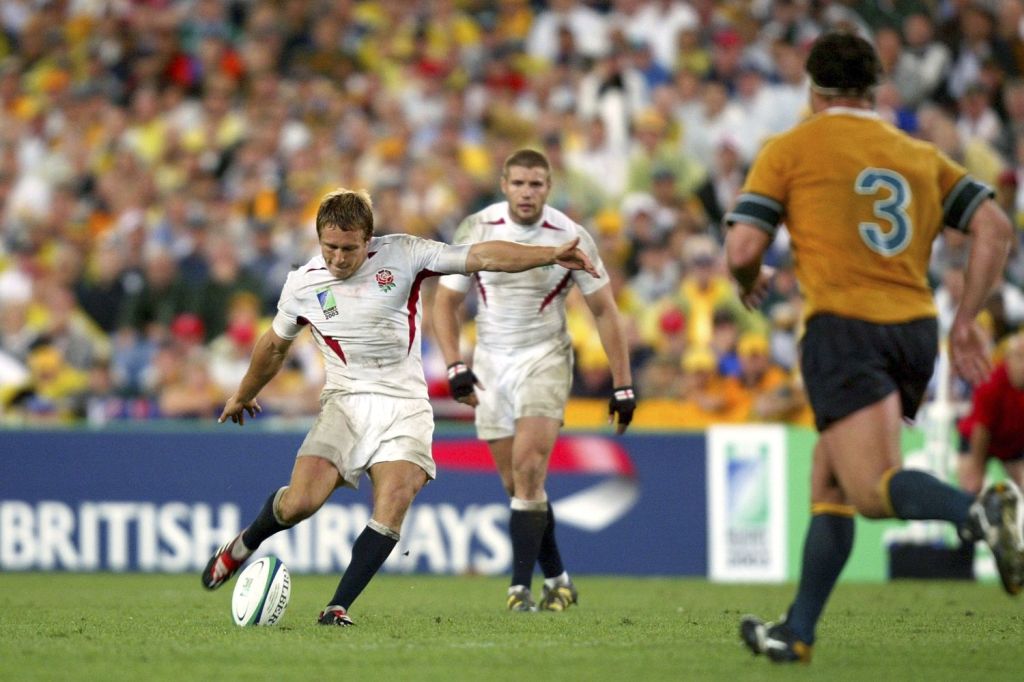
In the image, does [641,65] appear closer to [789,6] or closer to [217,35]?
[789,6]

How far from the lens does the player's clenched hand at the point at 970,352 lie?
6.35m

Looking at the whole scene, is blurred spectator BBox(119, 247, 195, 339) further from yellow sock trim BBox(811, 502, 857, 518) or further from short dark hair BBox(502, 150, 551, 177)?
yellow sock trim BBox(811, 502, 857, 518)

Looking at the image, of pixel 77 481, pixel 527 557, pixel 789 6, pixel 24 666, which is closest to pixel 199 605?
pixel 527 557

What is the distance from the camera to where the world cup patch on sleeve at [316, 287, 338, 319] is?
28.5 ft

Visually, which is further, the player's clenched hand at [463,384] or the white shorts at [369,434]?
the player's clenched hand at [463,384]

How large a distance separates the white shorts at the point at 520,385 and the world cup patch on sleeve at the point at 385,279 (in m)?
1.79

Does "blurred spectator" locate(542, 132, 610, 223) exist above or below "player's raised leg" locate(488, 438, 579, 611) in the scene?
above

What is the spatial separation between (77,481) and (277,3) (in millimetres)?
8696

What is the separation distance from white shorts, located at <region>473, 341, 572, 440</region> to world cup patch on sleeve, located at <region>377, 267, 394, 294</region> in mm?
1788

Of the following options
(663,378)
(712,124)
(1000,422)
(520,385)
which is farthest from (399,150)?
(520,385)

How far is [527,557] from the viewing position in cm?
993

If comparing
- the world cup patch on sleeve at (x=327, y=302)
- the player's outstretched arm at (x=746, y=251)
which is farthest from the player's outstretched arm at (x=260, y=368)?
the player's outstretched arm at (x=746, y=251)

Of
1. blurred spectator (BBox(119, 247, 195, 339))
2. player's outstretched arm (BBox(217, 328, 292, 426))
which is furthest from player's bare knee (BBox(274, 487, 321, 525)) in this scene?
blurred spectator (BBox(119, 247, 195, 339))

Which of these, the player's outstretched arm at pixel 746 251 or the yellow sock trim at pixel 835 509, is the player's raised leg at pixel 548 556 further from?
the player's outstretched arm at pixel 746 251
